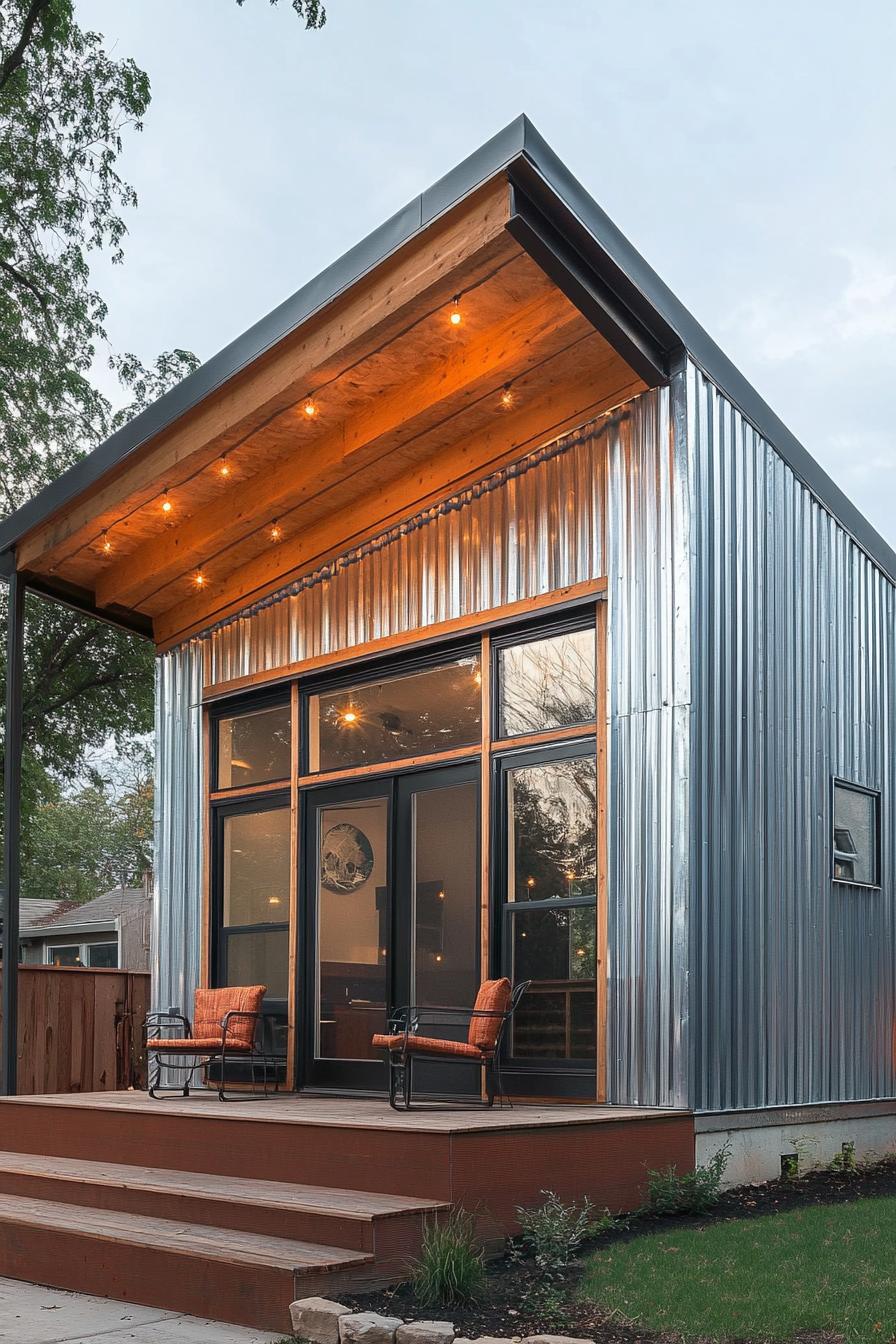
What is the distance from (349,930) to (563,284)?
13.9 ft

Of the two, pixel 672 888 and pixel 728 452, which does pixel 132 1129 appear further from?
pixel 728 452

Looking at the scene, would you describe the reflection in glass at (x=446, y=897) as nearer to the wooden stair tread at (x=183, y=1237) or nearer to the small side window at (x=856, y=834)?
the small side window at (x=856, y=834)

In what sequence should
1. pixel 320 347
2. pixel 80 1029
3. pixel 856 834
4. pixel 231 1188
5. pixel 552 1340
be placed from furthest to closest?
pixel 80 1029, pixel 856 834, pixel 320 347, pixel 231 1188, pixel 552 1340

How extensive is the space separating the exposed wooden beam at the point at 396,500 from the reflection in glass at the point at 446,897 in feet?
5.79

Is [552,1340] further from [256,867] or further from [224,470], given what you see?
[256,867]

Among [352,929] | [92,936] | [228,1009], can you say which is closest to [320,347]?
[352,929]

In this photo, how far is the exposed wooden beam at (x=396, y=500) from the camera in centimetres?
762

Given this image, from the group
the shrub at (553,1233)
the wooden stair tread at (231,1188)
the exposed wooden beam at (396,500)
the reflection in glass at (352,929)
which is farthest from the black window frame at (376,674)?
the shrub at (553,1233)

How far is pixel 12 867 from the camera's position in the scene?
9.12m

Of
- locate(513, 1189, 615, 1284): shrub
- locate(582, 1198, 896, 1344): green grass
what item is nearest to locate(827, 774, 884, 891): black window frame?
locate(582, 1198, 896, 1344): green grass

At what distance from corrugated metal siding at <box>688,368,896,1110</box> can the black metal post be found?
439 cm

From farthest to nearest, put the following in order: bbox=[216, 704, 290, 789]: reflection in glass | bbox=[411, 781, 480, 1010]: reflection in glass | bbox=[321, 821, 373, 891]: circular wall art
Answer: bbox=[216, 704, 290, 789]: reflection in glass
bbox=[321, 821, 373, 891]: circular wall art
bbox=[411, 781, 480, 1010]: reflection in glass

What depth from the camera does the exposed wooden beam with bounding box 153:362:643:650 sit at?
25.0ft

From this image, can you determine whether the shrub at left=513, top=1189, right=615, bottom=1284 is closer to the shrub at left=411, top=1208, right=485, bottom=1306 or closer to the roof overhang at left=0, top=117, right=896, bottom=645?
the shrub at left=411, top=1208, right=485, bottom=1306
